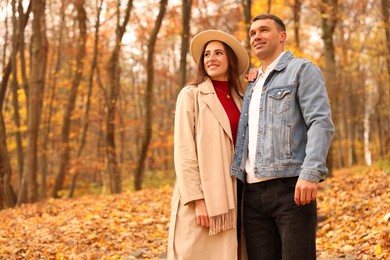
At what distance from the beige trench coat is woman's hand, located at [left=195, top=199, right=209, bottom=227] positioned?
50 millimetres

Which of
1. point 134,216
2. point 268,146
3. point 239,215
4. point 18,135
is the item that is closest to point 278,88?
point 268,146

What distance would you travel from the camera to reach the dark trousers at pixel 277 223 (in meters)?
2.90

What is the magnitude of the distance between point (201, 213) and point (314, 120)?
3.37 ft

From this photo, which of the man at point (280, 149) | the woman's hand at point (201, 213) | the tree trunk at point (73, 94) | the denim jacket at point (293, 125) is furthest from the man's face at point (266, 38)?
the tree trunk at point (73, 94)

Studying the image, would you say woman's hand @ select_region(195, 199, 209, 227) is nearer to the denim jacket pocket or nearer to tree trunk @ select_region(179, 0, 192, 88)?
the denim jacket pocket

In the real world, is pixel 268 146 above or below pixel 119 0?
below

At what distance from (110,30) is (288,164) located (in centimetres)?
1891

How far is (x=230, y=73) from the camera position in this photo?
3.73 m

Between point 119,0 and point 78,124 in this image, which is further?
point 78,124

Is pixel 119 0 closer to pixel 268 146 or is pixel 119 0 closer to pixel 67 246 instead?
pixel 67 246

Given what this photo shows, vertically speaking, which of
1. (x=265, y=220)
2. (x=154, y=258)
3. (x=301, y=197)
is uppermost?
(x=301, y=197)

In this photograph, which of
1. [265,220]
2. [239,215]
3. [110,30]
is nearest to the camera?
[265,220]

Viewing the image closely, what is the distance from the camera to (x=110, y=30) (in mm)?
20656

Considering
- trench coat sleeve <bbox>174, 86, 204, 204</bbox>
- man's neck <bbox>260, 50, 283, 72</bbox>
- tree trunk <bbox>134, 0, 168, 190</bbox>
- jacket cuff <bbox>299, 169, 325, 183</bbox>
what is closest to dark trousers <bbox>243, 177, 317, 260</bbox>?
jacket cuff <bbox>299, 169, 325, 183</bbox>
